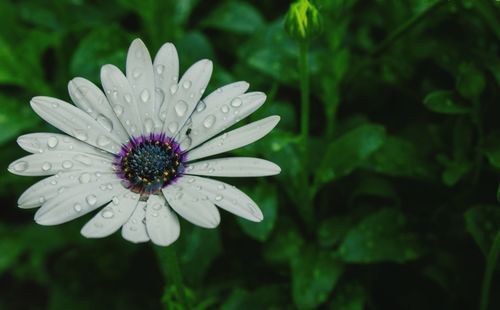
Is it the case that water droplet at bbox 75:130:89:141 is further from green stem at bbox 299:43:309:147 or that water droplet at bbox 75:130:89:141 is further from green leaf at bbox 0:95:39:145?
green leaf at bbox 0:95:39:145

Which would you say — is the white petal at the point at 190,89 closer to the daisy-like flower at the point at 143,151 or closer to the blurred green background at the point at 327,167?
the daisy-like flower at the point at 143,151

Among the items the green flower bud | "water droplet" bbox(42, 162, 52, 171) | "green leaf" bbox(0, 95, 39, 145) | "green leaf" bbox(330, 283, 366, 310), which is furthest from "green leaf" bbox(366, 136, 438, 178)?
"green leaf" bbox(0, 95, 39, 145)

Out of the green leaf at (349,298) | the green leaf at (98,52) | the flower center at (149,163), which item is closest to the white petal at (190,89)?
the flower center at (149,163)

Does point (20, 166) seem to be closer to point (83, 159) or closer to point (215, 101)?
point (83, 159)

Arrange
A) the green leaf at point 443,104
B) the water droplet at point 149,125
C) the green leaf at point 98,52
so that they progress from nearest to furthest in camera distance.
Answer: the water droplet at point 149,125 < the green leaf at point 443,104 < the green leaf at point 98,52

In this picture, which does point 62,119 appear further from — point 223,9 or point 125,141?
point 223,9

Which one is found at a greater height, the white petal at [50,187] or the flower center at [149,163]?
the white petal at [50,187]

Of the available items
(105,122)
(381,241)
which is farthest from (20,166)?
(381,241)

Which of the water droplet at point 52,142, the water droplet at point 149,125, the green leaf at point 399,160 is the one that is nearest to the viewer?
the water droplet at point 52,142
